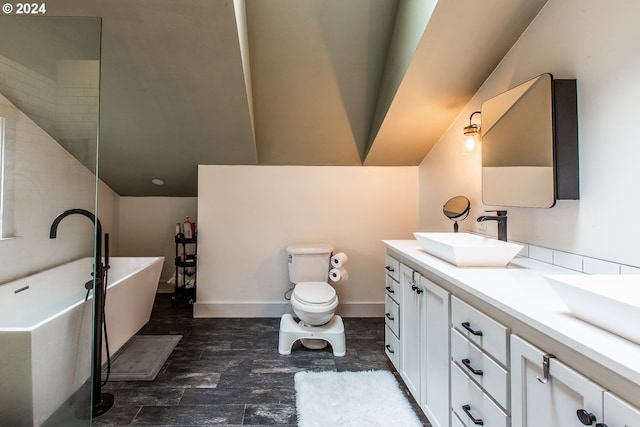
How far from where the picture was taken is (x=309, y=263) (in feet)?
9.88

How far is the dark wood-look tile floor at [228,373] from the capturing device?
178cm

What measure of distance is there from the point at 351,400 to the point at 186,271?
2.35m

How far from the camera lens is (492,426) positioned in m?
1.10

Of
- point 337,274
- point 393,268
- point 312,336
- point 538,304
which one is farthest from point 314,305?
point 538,304

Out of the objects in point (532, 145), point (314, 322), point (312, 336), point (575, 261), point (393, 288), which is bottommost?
point (312, 336)

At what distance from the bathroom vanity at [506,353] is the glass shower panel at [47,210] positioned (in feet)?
5.59

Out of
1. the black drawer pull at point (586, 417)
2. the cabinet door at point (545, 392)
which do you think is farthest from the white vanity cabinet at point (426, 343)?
the black drawer pull at point (586, 417)

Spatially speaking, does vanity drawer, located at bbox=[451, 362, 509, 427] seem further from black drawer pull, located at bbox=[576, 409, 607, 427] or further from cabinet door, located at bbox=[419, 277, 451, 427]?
black drawer pull, located at bbox=[576, 409, 607, 427]

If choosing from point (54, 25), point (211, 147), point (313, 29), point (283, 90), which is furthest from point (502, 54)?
point (54, 25)

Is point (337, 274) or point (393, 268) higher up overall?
point (393, 268)

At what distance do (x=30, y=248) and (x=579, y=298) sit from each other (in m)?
2.92

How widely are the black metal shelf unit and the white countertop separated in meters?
2.53

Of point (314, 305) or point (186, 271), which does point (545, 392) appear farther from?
point (186, 271)

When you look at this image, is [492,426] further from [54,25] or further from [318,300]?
[54,25]
